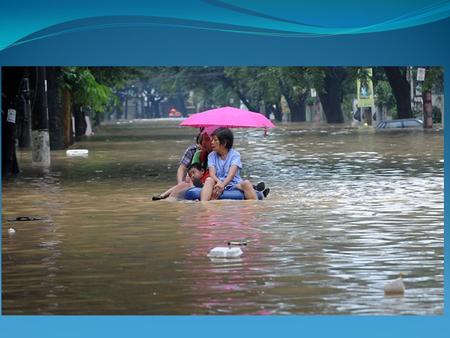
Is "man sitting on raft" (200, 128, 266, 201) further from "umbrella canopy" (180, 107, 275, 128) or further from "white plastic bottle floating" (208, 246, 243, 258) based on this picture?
"white plastic bottle floating" (208, 246, 243, 258)

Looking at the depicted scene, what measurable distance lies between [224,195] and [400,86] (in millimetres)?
38739

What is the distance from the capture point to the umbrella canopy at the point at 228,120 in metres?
18.0

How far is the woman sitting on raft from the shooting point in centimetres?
1730

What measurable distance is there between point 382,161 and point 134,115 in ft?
392

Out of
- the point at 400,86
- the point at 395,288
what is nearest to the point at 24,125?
the point at 400,86

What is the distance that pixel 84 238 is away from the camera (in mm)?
14531

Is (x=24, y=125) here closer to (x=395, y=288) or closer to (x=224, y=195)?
(x=224, y=195)

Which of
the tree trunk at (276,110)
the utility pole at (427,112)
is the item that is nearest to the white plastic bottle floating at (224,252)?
the utility pole at (427,112)

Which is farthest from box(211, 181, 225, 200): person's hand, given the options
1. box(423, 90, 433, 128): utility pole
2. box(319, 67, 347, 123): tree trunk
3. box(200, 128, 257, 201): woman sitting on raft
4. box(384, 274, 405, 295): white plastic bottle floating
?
box(319, 67, 347, 123): tree trunk

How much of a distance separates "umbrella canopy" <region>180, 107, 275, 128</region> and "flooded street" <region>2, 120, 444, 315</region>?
109 cm

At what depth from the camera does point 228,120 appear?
1817 centimetres

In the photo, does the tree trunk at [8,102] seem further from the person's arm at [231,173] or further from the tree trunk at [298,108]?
the tree trunk at [298,108]

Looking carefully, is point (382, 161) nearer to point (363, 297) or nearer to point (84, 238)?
point (84, 238)

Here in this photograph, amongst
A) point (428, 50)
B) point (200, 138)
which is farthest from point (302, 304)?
point (200, 138)
